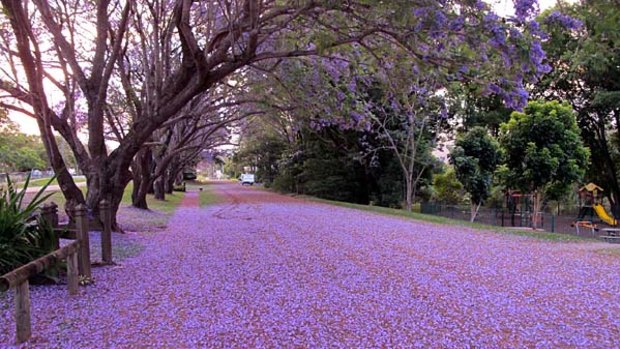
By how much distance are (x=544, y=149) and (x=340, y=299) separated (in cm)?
1184

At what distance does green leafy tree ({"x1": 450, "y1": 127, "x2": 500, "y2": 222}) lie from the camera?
19047 millimetres

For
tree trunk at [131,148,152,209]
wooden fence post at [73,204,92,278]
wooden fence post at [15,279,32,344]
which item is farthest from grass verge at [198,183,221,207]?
wooden fence post at [15,279,32,344]

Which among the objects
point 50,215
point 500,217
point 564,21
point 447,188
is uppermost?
point 564,21

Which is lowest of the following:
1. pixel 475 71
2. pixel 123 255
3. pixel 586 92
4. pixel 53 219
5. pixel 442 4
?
pixel 123 255

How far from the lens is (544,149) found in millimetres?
15188

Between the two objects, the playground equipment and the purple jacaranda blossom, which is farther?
the playground equipment

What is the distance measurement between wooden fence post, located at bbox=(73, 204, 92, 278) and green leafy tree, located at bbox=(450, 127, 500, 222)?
15.3 meters

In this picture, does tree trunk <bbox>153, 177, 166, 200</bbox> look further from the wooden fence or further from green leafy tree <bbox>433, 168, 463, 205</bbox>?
the wooden fence

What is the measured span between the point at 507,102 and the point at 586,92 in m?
22.5

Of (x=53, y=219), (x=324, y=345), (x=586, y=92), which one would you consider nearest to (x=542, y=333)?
(x=324, y=345)

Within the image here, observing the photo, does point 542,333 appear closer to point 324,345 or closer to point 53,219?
point 324,345

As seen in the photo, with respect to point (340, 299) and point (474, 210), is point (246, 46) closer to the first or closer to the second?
point (340, 299)

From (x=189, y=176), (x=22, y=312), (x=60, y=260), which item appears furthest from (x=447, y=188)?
(x=189, y=176)

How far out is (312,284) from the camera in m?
6.50
